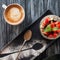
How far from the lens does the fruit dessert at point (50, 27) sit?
2.72 meters

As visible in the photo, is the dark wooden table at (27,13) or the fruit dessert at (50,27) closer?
the fruit dessert at (50,27)

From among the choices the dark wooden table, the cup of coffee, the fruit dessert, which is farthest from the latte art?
the fruit dessert

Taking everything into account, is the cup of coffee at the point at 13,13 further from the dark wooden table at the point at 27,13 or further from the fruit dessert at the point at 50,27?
the fruit dessert at the point at 50,27

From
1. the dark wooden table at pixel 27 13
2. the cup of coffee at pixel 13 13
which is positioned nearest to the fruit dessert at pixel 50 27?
the dark wooden table at pixel 27 13

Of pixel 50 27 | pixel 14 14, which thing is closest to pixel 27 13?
pixel 14 14

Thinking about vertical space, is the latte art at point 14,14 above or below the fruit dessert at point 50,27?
above

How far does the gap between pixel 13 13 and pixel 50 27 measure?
392 mm

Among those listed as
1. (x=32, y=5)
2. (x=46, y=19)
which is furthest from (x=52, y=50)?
(x=32, y=5)

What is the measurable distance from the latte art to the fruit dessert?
24 centimetres

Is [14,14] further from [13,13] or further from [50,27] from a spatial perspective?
[50,27]

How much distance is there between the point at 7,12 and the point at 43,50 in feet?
1.70

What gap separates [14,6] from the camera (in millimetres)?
2785

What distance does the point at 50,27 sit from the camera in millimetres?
2721

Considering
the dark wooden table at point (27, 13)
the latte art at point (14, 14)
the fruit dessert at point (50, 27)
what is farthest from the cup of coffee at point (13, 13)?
the fruit dessert at point (50, 27)
